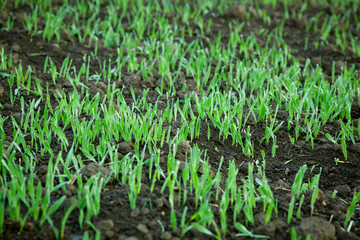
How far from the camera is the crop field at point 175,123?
6.02 feet

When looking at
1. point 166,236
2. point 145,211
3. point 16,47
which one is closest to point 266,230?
point 166,236

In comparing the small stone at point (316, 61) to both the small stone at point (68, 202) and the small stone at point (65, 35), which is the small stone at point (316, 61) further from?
the small stone at point (68, 202)

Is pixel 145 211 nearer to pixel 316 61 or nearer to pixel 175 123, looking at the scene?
pixel 175 123

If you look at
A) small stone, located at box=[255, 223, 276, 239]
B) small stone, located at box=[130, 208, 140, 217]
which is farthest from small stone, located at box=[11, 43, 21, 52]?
small stone, located at box=[255, 223, 276, 239]

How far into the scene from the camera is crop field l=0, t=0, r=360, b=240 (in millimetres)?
1834

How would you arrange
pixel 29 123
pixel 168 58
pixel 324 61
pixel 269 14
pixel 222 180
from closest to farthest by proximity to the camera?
pixel 222 180 < pixel 29 123 < pixel 168 58 < pixel 324 61 < pixel 269 14

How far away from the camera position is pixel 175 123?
8.77 ft

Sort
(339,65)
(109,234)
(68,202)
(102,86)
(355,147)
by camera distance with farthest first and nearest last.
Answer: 1. (339,65)
2. (102,86)
3. (355,147)
4. (68,202)
5. (109,234)

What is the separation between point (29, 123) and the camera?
2586 mm

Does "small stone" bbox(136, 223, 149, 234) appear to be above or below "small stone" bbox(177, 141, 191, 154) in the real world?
below

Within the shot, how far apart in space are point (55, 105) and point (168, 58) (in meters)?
1.05

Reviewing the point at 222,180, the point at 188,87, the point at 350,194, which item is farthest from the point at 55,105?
the point at 350,194

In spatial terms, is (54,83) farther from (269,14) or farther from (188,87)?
(269,14)

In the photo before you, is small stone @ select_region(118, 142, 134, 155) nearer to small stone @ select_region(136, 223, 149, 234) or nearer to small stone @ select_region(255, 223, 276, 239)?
small stone @ select_region(136, 223, 149, 234)
